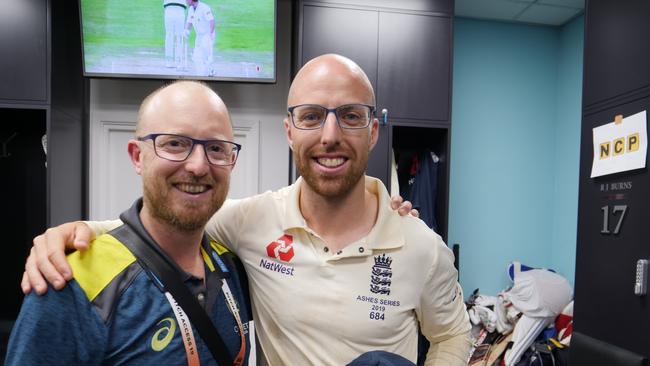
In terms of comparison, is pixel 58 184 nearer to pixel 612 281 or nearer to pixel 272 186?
pixel 272 186

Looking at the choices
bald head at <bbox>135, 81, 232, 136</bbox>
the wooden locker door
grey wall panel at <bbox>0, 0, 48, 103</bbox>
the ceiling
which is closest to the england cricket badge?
bald head at <bbox>135, 81, 232, 136</bbox>

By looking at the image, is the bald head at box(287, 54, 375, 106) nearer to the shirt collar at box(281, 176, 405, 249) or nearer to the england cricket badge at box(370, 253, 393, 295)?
the shirt collar at box(281, 176, 405, 249)

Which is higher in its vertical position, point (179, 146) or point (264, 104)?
point (264, 104)

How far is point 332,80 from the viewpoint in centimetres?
112

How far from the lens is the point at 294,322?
109 cm

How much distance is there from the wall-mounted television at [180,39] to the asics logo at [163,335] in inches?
83.3

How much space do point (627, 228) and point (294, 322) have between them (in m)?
1.61

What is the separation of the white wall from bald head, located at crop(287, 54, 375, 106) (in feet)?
6.51

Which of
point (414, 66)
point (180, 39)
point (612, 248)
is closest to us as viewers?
point (612, 248)

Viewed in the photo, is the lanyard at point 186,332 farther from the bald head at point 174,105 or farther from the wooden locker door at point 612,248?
the wooden locker door at point 612,248

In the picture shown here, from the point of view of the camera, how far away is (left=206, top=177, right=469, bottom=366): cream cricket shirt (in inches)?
42.7

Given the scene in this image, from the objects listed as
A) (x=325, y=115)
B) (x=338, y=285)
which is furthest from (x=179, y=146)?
(x=338, y=285)

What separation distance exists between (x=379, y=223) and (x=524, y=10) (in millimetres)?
3112

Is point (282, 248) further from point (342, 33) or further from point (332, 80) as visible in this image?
point (342, 33)
